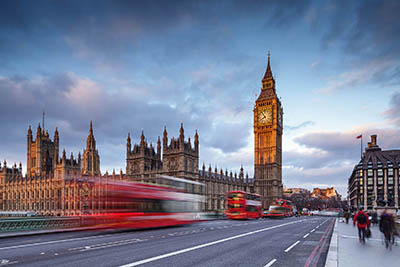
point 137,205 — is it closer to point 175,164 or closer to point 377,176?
point 175,164

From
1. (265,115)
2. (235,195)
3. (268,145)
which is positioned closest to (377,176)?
(268,145)

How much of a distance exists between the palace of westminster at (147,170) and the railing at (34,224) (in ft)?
185

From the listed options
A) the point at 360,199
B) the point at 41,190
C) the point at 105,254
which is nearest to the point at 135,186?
the point at 105,254

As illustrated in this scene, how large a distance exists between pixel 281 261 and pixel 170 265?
171 inches

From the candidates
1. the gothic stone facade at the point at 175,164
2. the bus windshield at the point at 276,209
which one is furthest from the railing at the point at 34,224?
the gothic stone facade at the point at 175,164

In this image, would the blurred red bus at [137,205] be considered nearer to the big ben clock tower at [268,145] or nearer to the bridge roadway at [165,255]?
the bridge roadway at [165,255]

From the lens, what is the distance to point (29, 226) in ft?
81.6

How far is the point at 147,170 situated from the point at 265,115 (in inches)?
2030

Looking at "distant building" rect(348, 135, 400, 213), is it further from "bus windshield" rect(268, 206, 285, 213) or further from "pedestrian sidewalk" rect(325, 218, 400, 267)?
"pedestrian sidewalk" rect(325, 218, 400, 267)

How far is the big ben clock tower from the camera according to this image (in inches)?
4628

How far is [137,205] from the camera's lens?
2467 centimetres

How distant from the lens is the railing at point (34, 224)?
23203 millimetres

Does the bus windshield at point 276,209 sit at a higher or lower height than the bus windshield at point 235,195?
lower

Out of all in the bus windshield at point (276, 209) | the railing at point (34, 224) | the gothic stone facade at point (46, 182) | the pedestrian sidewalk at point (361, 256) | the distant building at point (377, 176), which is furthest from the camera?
the distant building at point (377, 176)
